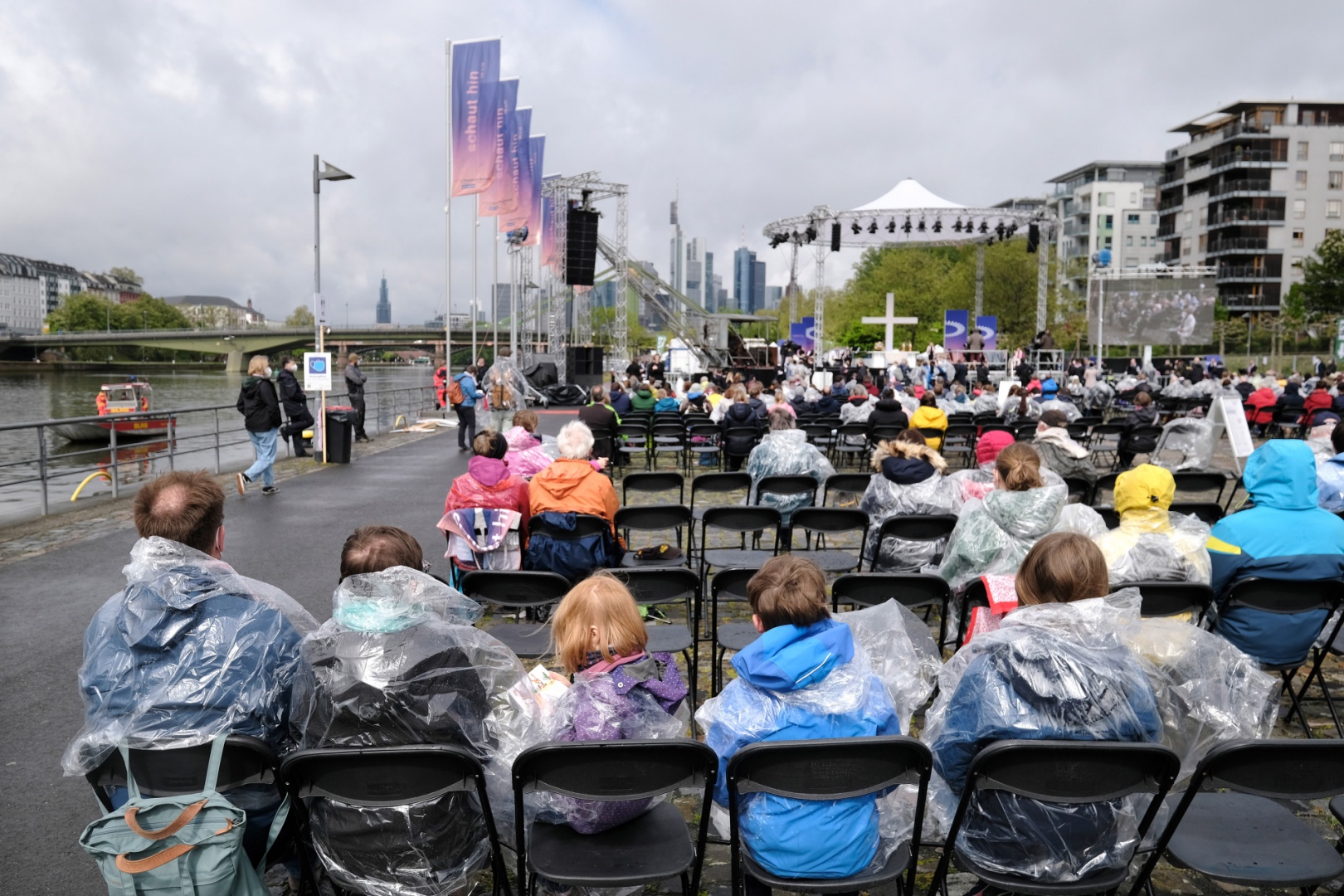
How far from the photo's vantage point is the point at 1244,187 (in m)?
69.6

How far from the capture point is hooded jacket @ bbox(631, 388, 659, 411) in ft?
47.1

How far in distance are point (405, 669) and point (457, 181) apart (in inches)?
748

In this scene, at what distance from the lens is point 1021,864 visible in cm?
239

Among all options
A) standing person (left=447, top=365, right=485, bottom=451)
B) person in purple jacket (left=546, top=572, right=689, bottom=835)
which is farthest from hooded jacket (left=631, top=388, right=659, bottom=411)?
person in purple jacket (left=546, top=572, right=689, bottom=835)

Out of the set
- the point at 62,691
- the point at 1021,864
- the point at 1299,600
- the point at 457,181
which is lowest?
the point at 62,691

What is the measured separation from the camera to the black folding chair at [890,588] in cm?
394

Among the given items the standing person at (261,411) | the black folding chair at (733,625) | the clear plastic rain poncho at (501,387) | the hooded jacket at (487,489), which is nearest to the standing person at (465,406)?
the clear plastic rain poncho at (501,387)

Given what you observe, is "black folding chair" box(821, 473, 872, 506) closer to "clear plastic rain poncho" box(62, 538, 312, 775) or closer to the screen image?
"clear plastic rain poncho" box(62, 538, 312, 775)

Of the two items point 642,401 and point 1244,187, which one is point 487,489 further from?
point 1244,187

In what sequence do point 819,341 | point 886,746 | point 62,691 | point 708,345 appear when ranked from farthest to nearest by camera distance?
point 708,345 → point 819,341 → point 62,691 → point 886,746

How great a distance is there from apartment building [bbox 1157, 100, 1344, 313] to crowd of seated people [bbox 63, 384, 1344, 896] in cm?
7945

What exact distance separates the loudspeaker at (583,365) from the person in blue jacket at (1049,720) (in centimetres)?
2799

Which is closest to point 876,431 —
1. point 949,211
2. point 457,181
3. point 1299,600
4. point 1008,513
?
point 1008,513

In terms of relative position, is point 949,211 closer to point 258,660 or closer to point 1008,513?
point 1008,513
